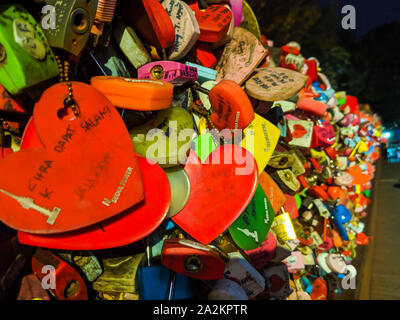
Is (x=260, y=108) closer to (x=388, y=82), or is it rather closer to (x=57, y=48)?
(x=57, y=48)

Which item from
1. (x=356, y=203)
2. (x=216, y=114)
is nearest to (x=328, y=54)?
(x=356, y=203)

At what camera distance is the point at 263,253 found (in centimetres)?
68

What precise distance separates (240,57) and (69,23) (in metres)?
0.44

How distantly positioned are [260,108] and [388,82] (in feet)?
19.9

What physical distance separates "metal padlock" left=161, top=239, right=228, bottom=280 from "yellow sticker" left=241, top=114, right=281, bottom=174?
26 cm

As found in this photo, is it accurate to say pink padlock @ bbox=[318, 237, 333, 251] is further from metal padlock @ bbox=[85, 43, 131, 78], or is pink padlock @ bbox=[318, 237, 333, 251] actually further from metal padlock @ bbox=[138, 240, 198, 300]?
metal padlock @ bbox=[85, 43, 131, 78]

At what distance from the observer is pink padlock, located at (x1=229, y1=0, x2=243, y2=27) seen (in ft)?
2.56

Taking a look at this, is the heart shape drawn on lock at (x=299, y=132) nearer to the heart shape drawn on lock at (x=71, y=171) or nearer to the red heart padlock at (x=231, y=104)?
the red heart padlock at (x=231, y=104)

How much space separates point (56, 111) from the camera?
0.38 meters

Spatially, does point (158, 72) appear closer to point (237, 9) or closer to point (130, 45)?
point (130, 45)

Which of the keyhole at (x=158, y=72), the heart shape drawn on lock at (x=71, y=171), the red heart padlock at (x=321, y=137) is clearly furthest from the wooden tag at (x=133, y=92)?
the red heart padlock at (x=321, y=137)

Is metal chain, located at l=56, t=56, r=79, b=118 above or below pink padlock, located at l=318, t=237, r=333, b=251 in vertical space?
above

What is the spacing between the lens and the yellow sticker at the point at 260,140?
65 centimetres

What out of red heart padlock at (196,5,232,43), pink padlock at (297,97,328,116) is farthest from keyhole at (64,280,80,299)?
pink padlock at (297,97,328,116)
